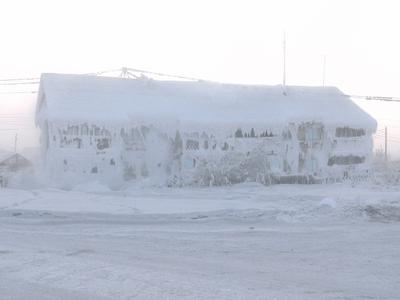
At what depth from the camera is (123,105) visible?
2638 cm

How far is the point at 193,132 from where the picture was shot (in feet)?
86.3

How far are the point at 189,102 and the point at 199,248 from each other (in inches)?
675

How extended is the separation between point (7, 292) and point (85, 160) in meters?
17.4

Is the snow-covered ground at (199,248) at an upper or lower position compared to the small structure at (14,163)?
lower

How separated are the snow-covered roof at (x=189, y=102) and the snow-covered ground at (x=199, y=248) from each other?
7.29 meters

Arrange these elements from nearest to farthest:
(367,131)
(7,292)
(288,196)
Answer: (7,292) → (288,196) → (367,131)

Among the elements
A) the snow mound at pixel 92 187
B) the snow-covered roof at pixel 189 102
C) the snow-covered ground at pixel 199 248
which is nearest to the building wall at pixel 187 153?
the snow mound at pixel 92 187

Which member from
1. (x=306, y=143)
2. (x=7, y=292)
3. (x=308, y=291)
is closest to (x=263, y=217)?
(x=308, y=291)

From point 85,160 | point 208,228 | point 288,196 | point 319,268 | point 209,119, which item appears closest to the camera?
point 319,268

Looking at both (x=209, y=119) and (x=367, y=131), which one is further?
(x=367, y=131)

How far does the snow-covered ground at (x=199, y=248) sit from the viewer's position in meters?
8.00

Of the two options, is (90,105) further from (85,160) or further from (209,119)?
(209,119)

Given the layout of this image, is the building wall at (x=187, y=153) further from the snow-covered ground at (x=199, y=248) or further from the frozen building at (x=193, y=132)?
the snow-covered ground at (x=199, y=248)

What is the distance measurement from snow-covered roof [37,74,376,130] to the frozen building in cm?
4
